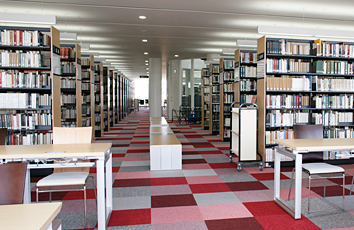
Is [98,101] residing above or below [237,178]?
above

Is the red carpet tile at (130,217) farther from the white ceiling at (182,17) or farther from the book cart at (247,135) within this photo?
the white ceiling at (182,17)

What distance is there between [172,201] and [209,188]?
0.74 m

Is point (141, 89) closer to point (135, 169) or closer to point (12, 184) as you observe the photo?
point (135, 169)

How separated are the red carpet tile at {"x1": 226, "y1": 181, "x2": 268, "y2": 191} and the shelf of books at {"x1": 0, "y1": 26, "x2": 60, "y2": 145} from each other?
339 centimetres

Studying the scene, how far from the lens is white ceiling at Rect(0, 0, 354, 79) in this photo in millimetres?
6793

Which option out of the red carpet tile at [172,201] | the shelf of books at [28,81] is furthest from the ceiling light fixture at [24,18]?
the red carpet tile at [172,201]

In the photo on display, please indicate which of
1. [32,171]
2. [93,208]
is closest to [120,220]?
[93,208]

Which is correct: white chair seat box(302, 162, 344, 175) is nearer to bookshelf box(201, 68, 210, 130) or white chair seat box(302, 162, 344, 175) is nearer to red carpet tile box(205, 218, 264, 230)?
red carpet tile box(205, 218, 264, 230)

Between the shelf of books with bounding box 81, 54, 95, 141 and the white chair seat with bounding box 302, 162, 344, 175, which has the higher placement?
the shelf of books with bounding box 81, 54, 95, 141

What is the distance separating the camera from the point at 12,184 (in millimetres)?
1771

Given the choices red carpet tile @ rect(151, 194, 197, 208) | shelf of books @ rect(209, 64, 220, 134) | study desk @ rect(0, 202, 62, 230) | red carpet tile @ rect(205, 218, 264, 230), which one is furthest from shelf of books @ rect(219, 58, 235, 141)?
study desk @ rect(0, 202, 62, 230)

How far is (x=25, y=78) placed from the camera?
5.02 meters

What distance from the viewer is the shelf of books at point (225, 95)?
8.47m

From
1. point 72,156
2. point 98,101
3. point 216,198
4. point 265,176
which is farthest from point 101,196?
point 98,101
